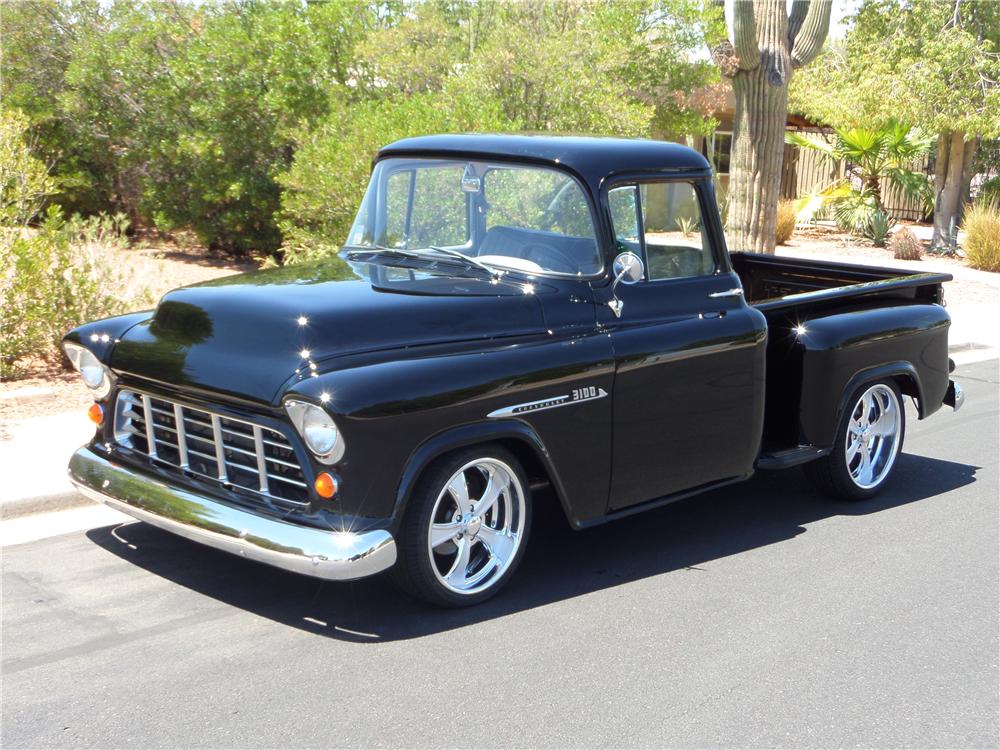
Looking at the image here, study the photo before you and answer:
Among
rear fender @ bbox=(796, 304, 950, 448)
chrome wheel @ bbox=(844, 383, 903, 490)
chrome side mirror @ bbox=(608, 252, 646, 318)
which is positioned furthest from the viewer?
chrome wheel @ bbox=(844, 383, 903, 490)

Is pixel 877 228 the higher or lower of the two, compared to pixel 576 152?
lower

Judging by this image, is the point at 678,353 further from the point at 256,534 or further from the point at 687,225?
the point at 256,534

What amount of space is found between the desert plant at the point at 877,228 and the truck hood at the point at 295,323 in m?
18.4

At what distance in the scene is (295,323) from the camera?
433 centimetres

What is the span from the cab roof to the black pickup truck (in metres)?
0.01

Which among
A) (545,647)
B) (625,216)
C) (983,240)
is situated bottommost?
(983,240)

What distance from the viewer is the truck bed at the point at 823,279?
263 inches

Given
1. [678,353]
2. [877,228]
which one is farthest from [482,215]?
[877,228]

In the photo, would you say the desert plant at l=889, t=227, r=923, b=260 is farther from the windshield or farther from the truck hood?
the truck hood

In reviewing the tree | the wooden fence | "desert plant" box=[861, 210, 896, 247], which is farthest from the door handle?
the wooden fence

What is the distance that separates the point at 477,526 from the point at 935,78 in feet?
56.5

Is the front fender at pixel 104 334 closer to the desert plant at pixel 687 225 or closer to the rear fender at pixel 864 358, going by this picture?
the desert plant at pixel 687 225

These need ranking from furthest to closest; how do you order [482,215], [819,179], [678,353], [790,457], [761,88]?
[819,179], [761,88], [790,457], [482,215], [678,353]

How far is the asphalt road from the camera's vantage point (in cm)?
375
